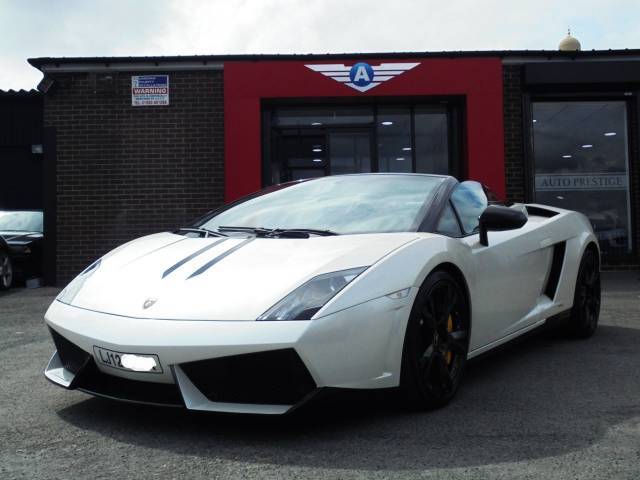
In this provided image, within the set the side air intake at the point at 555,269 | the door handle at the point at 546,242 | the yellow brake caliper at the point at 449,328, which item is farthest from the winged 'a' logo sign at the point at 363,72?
the yellow brake caliper at the point at 449,328

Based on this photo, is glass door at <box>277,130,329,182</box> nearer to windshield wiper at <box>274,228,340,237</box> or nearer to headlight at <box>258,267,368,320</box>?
windshield wiper at <box>274,228,340,237</box>

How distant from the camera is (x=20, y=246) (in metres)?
9.75

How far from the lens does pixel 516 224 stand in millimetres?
3221

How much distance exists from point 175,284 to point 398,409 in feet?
3.49

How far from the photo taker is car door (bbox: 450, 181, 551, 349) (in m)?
3.23

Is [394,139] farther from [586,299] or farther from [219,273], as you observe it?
[219,273]

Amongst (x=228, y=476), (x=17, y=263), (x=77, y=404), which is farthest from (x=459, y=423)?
(x=17, y=263)

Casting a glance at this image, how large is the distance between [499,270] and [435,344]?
0.81 m

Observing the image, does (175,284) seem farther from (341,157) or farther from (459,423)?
(341,157)

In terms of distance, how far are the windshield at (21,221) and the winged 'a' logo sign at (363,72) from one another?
5.13 metres

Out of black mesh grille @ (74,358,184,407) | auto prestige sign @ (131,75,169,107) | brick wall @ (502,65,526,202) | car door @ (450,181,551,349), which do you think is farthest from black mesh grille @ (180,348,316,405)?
brick wall @ (502,65,526,202)

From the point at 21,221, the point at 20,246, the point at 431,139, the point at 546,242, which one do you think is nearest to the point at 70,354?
the point at 546,242

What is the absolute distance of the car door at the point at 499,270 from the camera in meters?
3.23

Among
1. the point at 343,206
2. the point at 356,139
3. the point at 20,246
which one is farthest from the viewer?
the point at 356,139
